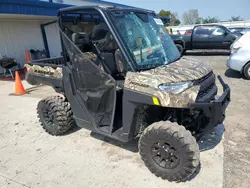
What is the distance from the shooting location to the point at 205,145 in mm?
3338

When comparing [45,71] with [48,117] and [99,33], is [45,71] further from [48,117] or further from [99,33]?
[99,33]

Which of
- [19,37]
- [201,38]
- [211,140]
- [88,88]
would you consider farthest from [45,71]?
[201,38]

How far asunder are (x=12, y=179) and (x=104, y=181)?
1297 millimetres

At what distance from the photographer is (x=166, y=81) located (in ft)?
7.91

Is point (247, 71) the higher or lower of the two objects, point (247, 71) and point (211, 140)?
the higher

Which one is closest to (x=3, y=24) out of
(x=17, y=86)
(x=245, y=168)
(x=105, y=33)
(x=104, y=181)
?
(x=17, y=86)

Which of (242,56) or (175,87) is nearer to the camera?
(175,87)

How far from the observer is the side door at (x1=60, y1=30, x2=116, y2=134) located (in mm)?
2891

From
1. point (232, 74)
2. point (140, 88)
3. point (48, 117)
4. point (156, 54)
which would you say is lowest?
point (232, 74)

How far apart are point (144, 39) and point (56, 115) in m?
2.05

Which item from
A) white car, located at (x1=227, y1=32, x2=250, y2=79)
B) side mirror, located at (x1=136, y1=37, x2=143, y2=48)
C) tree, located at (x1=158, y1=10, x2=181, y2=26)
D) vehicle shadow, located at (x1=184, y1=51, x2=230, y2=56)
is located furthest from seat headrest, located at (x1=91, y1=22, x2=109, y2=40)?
tree, located at (x1=158, y1=10, x2=181, y2=26)

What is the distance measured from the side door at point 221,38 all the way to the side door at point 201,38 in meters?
0.30

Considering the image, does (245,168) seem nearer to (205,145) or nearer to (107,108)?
(205,145)

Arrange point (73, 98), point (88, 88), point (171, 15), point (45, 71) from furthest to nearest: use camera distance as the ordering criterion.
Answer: point (171, 15) → point (45, 71) → point (73, 98) → point (88, 88)
